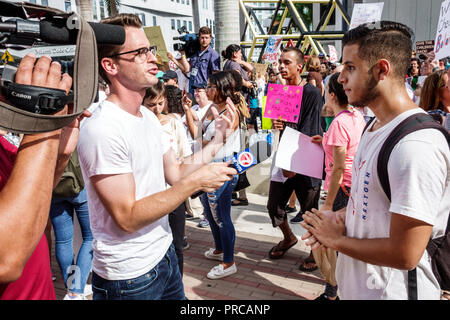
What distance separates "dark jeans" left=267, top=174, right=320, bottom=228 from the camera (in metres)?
4.13

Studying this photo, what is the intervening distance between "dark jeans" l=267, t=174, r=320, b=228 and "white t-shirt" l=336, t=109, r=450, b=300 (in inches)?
87.3

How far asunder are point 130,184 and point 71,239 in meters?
2.22

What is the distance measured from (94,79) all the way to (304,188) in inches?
130

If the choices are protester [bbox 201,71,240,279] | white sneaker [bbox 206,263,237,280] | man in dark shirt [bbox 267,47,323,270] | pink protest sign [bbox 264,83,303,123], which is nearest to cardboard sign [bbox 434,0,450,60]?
man in dark shirt [bbox 267,47,323,270]

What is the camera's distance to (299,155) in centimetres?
346

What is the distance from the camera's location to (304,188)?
13.5ft

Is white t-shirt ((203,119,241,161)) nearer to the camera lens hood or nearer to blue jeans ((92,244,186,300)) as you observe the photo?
blue jeans ((92,244,186,300))

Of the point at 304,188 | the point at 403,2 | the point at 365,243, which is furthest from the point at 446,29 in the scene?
the point at 403,2

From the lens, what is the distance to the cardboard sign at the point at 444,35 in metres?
4.19

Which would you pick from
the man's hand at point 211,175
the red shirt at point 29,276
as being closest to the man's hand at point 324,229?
the man's hand at point 211,175

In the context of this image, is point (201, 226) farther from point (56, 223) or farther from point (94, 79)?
point (94, 79)

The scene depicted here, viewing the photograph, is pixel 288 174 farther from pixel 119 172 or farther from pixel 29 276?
pixel 29 276

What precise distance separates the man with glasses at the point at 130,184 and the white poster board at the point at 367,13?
550 cm

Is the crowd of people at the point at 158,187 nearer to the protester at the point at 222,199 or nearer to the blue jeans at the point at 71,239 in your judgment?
the protester at the point at 222,199
